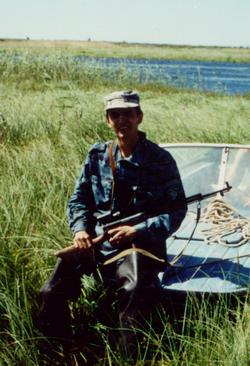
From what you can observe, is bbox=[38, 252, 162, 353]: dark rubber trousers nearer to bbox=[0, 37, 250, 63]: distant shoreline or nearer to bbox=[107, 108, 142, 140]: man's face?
bbox=[107, 108, 142, 140]: man's face

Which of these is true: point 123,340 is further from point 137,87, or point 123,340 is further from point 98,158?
point 137,87

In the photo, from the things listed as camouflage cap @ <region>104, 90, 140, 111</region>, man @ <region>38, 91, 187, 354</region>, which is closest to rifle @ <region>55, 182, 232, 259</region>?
man @ <region>38, 91, 187, 354</region>

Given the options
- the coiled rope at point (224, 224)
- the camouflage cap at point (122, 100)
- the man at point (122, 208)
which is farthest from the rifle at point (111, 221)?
the coiled rope at point (224, 224)

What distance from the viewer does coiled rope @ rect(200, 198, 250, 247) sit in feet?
14.3

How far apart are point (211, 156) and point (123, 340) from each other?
2.85 meters

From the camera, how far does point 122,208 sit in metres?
3.40

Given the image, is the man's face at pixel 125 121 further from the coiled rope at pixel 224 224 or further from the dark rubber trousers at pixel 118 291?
the coiled rope at pixel 224 224

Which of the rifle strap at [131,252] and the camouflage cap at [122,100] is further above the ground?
the camouflage cap at [122,100]

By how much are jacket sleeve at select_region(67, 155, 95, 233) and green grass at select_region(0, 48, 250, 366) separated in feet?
1.12

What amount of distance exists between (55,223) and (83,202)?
66cm

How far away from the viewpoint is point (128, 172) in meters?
3.37

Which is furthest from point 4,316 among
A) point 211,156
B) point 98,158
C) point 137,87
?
point 137,87

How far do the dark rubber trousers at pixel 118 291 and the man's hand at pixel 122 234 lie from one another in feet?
0.33

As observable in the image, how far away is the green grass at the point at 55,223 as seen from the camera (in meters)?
2.83
